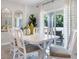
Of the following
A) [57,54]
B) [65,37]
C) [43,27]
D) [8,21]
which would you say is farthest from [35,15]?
[57,54]

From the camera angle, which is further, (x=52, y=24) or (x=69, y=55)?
(x=52, y=24)

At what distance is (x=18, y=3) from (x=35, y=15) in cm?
118

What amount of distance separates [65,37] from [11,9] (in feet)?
11.5

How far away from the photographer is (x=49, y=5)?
18.8ft

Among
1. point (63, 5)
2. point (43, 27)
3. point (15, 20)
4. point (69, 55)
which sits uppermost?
point (63, 5)

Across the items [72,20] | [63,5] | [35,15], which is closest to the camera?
[72,20]

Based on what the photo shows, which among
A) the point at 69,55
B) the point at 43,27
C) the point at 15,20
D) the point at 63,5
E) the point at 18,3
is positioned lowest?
the point at 69,55

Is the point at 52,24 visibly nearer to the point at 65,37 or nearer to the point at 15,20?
the point at 65,37

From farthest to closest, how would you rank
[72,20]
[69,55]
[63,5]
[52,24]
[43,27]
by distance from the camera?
[43,27], [52,24], [63,5], [72,20], [69,55]

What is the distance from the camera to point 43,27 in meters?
6.23

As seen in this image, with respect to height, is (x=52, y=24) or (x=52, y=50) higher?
(x=52, y=24)

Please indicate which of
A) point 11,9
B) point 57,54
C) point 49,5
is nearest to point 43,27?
point 49,5

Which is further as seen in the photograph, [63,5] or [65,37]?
[63,5]

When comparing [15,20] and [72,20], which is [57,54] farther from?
[15,20]
